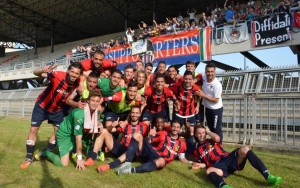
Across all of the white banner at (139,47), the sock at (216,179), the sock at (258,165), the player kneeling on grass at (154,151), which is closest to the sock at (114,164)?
the player kneeling on grass at (154,151)

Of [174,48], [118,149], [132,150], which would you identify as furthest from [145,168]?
[174,48]

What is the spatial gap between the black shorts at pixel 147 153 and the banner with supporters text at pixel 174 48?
37.5 ft

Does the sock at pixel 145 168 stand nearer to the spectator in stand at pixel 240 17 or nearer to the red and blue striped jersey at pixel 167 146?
the red and blue striped jersey at pixel 167 146

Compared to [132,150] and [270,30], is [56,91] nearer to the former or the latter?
[132,150]

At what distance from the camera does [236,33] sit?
14867 millimetres

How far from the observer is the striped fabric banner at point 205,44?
15.5 meters

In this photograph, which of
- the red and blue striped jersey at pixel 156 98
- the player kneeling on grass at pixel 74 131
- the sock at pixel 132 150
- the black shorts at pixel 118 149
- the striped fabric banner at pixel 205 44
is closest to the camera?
the sock at pixel 132 150

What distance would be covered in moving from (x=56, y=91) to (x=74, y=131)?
0.93m

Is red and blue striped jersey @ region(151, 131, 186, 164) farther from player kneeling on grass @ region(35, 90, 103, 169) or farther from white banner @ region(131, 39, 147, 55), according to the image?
white banner @ region(131, 39, 147, 55)

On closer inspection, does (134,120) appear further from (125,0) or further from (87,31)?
(87,31)

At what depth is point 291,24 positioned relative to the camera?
12586 millimetres

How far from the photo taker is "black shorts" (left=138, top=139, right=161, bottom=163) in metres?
4.89

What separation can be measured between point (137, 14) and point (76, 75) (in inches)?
1035

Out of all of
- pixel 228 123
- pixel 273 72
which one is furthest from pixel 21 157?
pixel 273 72
